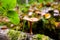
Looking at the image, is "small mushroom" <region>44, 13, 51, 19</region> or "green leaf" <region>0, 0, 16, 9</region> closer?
"green leaf" <region>0, 0, 16, 9</region>

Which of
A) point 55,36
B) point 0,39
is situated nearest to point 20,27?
point 55,36

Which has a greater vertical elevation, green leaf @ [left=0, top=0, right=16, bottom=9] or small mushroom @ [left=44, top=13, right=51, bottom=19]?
green leaf @ [left=0, top=0, right=16, bottom=9]

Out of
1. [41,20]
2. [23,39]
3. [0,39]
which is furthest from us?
[41,20]

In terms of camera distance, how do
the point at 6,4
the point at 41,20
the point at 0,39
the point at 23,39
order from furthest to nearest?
the point at 41,20 → the point at 6,4 → the point at 23,39 → the point at 0,39

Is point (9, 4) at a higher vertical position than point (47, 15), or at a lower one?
higher

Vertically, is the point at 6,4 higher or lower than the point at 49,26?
higher

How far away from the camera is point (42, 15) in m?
1.78

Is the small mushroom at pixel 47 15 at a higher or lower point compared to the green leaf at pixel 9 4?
lower

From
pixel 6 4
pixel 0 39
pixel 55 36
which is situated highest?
pixel 6 4

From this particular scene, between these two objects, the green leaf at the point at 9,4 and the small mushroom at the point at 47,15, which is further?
the small mushroom at the point at 47,15

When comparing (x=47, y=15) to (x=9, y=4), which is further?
(x=47, y=15)

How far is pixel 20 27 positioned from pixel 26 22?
78 mm

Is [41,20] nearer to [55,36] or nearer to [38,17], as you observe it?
[38,17]

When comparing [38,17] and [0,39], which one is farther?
[38,17]
